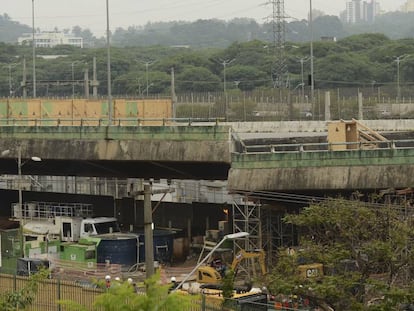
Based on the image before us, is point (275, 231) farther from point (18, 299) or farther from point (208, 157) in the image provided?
point (18, 299)

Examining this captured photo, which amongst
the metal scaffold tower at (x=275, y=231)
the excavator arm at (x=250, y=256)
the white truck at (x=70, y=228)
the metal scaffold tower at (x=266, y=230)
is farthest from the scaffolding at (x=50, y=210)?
the excavator arm at (x=250, y=256)

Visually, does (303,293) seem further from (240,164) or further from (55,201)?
(55,201)

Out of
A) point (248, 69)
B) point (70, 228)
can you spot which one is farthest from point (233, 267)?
point (248, 69)

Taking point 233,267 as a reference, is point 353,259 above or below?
above

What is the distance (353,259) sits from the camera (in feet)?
82.9

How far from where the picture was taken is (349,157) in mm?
32438

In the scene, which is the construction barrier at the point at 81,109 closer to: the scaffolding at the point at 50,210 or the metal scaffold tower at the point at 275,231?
the scaffolding at the point at 50,210

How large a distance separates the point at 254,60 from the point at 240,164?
11131cm

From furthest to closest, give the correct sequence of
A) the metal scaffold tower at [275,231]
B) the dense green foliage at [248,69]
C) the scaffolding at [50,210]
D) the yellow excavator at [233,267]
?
1. the dense green foliage at [248,69]
2. the scaffolding at [50,210]
3. the metal scaffold tower at [275,231]
4. the yellow excavator at [233,267]

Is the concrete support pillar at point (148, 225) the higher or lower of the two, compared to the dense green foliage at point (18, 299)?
higher

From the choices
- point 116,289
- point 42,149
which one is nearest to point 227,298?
point 116,289

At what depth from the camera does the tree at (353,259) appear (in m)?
23.4

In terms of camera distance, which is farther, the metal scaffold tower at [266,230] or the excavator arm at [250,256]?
the metal scaffold tower at [266,230]

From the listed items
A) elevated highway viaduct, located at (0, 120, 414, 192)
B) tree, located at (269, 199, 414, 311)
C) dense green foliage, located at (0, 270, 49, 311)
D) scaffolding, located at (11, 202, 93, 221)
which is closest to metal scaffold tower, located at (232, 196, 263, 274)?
elevated highway viaduct, located at (0, 120, 414, 192)
